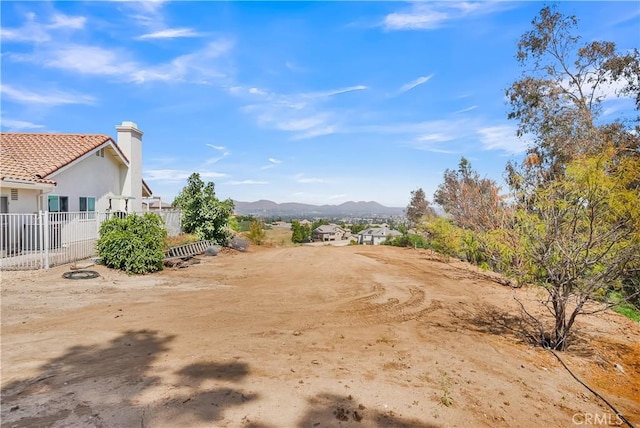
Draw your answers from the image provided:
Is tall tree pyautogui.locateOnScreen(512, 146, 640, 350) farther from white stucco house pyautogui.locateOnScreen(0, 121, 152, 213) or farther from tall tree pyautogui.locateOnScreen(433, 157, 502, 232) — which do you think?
white stucco house pyautogui.locateOnScreen(0, 121, 152, 213)

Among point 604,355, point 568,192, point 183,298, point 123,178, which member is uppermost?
point 123,178

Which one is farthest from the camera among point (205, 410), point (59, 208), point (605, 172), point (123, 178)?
point (123, 178)

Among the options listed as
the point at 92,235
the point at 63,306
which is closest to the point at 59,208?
the point at 92,235

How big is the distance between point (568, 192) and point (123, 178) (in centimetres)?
1962

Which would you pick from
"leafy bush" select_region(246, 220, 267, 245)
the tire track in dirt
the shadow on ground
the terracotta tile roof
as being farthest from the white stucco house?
the tire track in dirt

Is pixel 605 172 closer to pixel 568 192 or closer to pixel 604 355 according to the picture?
pixel 568 192

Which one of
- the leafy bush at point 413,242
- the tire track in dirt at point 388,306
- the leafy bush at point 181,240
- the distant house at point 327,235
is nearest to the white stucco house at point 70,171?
the leafy bush at point 181,240

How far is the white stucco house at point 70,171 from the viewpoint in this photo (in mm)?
12188

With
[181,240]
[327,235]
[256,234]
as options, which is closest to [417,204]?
[256,234]

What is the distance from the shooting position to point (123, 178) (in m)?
18.8

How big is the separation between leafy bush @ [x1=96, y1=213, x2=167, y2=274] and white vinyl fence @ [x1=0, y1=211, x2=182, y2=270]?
867 millimetres

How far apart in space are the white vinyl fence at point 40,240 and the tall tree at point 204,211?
654cm

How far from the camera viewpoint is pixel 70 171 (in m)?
14.8

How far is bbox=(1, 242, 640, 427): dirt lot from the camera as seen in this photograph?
344 centimetres
